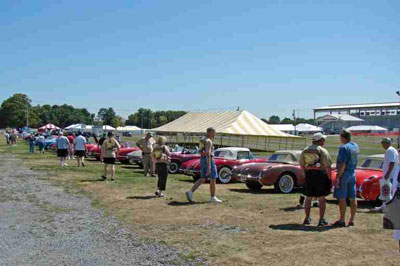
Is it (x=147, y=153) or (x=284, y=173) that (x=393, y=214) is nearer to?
(x=284, y=173)

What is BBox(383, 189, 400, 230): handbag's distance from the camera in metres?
4.30

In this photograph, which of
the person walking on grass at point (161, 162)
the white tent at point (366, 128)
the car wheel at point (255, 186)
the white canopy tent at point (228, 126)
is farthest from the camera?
the white tent at point (366, 128)


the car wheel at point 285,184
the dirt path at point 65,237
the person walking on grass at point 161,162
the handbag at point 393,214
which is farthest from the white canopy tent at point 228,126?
the handbag at point 393,214

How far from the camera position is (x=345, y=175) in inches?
311

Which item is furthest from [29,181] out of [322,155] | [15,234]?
[322,155]

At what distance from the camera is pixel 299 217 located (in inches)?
346

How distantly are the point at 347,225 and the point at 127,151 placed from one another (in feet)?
53.5

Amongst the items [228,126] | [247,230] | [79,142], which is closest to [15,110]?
[228,126]

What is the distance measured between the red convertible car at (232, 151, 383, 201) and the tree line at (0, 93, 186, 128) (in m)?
93.4

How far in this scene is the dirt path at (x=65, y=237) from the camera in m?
5.86

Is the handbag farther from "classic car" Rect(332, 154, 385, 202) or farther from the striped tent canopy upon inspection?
the striped tent canopy

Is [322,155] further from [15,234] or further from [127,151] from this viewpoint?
[127,151]

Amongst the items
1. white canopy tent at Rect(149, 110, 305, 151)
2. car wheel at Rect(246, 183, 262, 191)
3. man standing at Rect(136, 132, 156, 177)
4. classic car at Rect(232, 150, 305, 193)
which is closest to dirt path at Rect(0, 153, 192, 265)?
classic car at Rect(232, 150, 305, 193)

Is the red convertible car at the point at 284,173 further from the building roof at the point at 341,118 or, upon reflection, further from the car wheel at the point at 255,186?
the building roof at the point at 341,118
